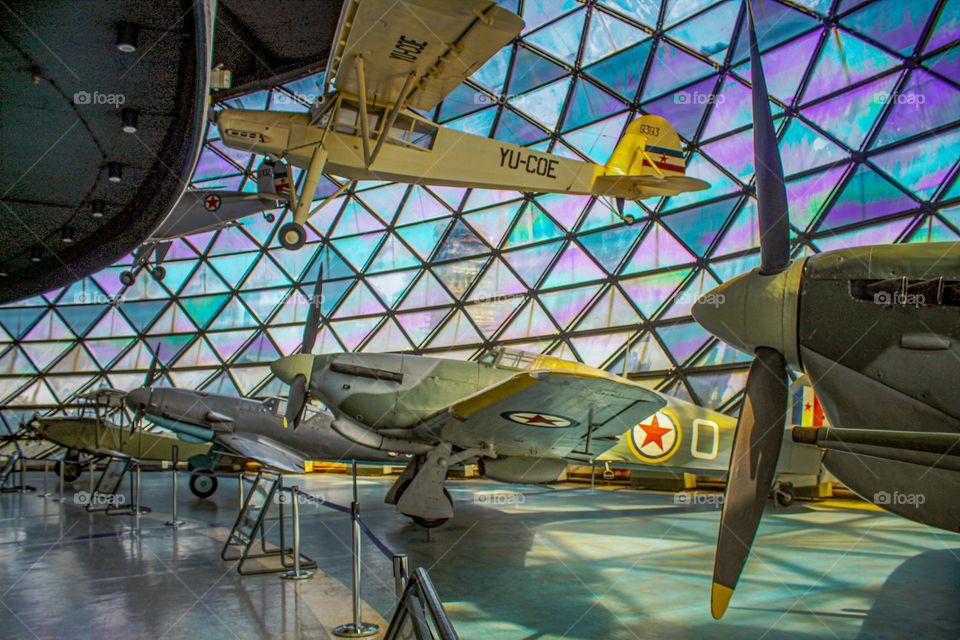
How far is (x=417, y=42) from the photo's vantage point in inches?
359

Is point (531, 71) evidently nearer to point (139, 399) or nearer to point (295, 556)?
point (139, 399)

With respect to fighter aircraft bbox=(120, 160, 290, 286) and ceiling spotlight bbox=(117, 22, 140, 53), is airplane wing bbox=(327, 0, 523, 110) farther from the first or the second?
fighter aircraft bbox=(120, 160, 290, 286)

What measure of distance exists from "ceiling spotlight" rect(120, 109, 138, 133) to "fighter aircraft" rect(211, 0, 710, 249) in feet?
12.6

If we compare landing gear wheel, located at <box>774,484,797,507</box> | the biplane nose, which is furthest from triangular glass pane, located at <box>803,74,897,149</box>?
the biplane nose

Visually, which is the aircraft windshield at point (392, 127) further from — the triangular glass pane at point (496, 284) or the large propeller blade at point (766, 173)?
the large propeller blade at point (766, 173)

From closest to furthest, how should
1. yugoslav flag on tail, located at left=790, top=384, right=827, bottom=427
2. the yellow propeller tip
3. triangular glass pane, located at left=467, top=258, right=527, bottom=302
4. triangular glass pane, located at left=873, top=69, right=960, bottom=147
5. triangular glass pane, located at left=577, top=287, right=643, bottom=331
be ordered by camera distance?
the yellow propeller tip < yugoslav flag on tail, located at left=790, top=384, right=827, bottom=427 < triangular glass pane, located at left=873, top=69, right=960, bottom=147 < triangular glass pane, located at left=577, top=287, right=643, bottom=331 < triangular glass pane, located at left=467, top=258, right=527, bottom=302

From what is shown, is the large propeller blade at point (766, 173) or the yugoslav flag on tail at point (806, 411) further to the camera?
the yugoslav flag on tail at point (806, 411)

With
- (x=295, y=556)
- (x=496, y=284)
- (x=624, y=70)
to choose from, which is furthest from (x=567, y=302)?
(x=295, y=556)

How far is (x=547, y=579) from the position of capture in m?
5.97

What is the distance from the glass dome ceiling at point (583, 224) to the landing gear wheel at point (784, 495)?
2.63 m

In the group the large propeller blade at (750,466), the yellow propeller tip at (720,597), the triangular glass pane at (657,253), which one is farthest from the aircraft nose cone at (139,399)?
the yellow propeller tip at (720,597)

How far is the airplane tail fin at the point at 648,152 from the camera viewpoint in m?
13.7

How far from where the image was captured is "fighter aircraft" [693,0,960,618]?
11.1ft

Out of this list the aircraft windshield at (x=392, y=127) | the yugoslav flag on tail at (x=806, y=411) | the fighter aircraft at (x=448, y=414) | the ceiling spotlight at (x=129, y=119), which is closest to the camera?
the ceiling spotlight at (x=129, y=119)
